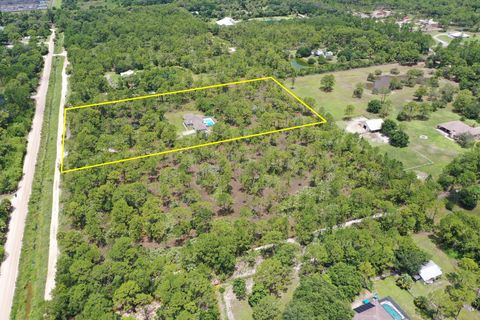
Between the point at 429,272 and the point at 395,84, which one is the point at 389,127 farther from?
the point at 429,272

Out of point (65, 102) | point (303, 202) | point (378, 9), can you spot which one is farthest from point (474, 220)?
point (378, 9)

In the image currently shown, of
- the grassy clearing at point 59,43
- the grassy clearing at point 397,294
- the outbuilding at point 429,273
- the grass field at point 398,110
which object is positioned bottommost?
the grass field at point 398,110

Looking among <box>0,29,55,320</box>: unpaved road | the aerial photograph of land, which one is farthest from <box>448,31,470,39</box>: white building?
<box>0,29,55,320</box>: unpaved road

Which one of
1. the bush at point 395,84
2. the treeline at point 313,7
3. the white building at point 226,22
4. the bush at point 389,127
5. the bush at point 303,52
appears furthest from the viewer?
the treeline at point 313,7

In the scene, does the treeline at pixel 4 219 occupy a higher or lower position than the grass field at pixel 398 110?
higher

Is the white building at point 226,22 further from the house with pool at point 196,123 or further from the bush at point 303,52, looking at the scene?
the house with pool at point 196,123

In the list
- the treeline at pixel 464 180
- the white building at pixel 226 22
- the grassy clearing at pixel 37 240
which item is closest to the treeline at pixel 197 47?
the white building at pixel 226 22

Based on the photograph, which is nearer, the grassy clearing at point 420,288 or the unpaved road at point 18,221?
the grassy clearing at point 420,288
